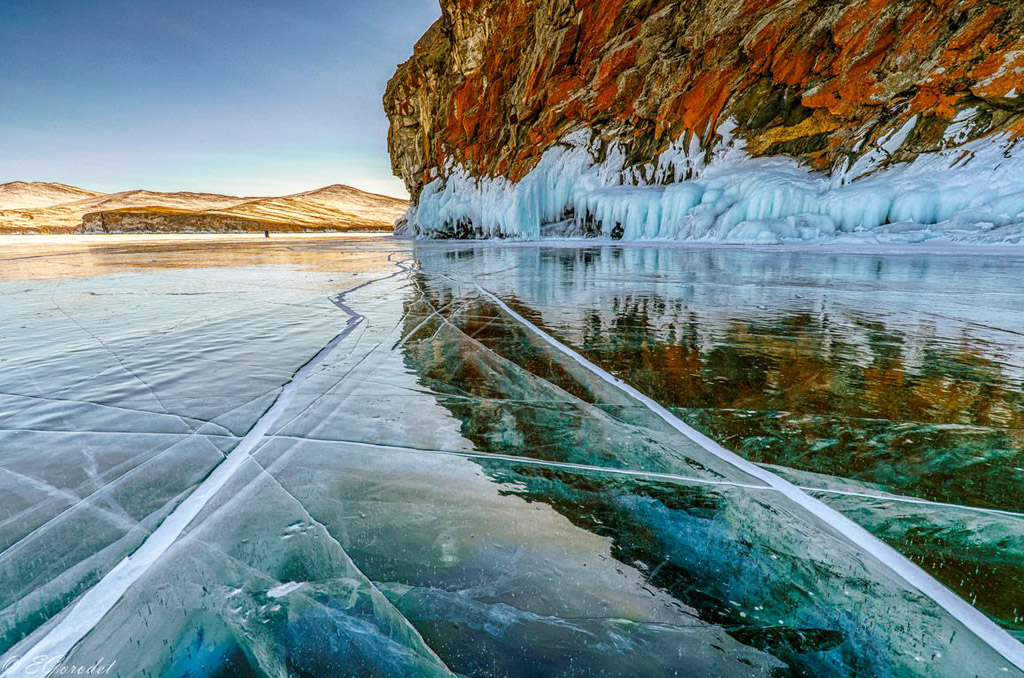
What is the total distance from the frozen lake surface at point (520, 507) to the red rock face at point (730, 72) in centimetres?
1608

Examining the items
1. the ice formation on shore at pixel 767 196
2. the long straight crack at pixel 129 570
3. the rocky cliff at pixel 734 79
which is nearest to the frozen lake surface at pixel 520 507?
the long straight crack at pixel 129 570

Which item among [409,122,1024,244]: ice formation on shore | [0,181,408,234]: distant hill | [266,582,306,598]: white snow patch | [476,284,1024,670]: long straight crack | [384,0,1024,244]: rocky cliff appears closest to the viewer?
[476,284,1024,670]: long straight crack

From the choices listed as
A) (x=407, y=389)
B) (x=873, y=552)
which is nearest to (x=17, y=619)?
(x=407, y=389)

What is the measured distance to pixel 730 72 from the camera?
59.6 feet

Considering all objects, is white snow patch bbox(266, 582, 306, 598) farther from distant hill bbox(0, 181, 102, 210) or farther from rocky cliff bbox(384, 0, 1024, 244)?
distant hill bbox(0, 181, 102, 210)

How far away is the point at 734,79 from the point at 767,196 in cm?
649

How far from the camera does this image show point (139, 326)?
4262 millimetres

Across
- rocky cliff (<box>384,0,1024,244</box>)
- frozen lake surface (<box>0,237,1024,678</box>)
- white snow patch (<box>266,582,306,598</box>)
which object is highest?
rocky cliff (<box>384,0,1024,244</box>)

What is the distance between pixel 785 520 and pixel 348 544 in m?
1.44

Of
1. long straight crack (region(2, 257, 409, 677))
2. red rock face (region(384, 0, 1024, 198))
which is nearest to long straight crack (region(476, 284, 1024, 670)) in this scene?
long straight crack (region(2, 257, 409, 677))

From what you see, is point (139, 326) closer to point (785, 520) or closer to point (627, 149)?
point (785, 520)

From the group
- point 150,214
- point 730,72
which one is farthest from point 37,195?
point 730,72

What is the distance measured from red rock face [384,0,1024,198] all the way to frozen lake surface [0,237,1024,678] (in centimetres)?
1608

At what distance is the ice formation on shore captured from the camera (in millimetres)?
12227
